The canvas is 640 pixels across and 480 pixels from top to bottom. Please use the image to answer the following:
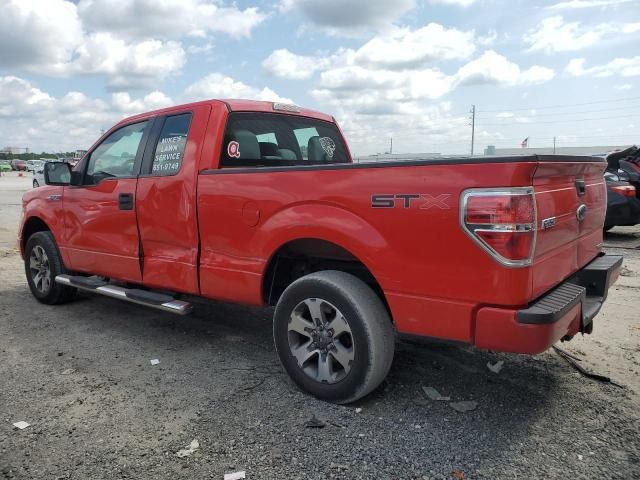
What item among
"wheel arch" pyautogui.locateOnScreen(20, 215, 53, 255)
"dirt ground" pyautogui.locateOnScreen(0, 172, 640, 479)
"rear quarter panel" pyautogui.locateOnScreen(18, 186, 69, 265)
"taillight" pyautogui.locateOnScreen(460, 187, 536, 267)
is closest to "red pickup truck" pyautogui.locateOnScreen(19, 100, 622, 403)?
"taillight" pyautogui.locateOnScreen(460, 187, 536, 267)

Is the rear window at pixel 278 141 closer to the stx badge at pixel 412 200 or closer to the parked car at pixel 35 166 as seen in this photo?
the stx badge at pixel 412 200

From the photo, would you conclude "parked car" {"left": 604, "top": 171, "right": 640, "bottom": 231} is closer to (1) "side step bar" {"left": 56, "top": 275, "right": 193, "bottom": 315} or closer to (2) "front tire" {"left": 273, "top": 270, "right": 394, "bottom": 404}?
(2) "front tire" {"left": 273, "top": 270, "right": 394, "bottom": 404}

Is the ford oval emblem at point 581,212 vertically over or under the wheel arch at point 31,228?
over

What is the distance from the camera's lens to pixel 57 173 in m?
5.24

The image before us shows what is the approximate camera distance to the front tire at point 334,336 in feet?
10.1

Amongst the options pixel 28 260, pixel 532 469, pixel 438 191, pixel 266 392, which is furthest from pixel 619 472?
pixel 28 260

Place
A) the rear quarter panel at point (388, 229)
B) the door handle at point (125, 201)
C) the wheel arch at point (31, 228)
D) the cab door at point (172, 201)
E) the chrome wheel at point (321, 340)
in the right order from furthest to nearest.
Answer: the wheel arch at point (31, 228) → the door handle at point (125, 201) → the cab door at point (172, 201) → the chrome wheel at point (321, 340) → the rear quarter panel at point (388, 229)

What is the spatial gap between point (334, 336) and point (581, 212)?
5.70ft

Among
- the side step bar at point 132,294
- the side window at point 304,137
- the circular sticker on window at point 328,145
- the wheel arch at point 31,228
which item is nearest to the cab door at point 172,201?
the side step bar at point 132,294

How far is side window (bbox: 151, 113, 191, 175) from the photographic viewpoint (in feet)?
13.8

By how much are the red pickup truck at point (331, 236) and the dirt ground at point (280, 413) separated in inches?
15.3

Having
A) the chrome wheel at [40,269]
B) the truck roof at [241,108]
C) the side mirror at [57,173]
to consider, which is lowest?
the chrome wheel at [40,269]

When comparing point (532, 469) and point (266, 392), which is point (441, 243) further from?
point (266, 392)

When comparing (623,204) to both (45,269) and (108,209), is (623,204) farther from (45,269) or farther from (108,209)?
(45,269)
